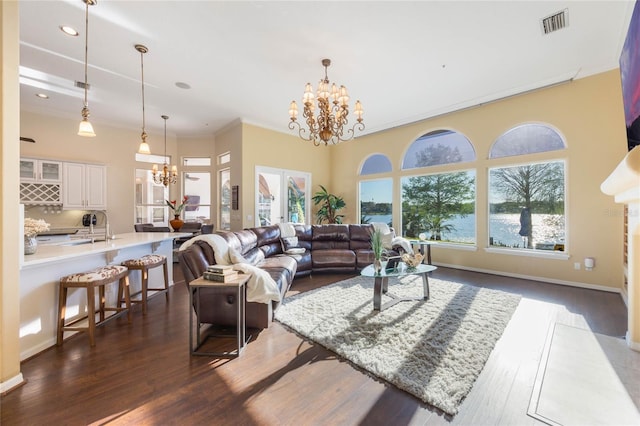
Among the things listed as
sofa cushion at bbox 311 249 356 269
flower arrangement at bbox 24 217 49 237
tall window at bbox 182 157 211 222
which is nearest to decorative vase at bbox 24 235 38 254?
flower arrangement at bbox 24 217 49 237

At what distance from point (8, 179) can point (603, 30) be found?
6.25 metres

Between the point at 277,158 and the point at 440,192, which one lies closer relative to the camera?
the point at 440,192

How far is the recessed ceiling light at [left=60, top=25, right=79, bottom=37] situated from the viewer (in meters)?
3.00

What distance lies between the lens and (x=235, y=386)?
6.15ft

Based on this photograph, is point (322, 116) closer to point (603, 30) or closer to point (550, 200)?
point (603, 30)

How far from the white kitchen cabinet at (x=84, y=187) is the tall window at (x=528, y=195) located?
28.8ft

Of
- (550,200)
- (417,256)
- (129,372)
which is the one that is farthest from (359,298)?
(550,200)

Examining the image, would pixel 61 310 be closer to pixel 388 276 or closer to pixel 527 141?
pixel 388 276

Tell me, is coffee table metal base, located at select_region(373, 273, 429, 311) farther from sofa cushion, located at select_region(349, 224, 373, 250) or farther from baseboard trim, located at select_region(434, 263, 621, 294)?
baseboard trim, located at select_region(434, 263, 621, 294)

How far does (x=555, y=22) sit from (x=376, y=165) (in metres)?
4.38

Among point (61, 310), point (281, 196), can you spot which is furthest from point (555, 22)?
point (61, 310)

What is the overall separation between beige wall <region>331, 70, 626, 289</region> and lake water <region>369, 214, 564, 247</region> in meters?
0.18

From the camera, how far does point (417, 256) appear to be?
3.52m

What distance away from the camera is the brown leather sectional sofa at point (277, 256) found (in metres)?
2.60
